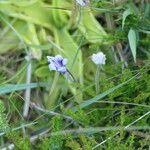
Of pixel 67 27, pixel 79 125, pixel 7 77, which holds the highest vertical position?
pixel 67 27

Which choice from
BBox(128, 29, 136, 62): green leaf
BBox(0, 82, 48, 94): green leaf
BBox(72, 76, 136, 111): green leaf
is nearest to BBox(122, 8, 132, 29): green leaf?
BBox(128, 29, 136, 62): green leaf

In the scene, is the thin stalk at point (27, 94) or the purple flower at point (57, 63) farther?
the thin stalk at point (27, 94)

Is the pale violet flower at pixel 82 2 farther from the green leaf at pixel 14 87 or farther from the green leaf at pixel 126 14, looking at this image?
the green leaf at pixel 14 87

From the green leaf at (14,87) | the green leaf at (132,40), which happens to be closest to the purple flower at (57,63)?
the green leaf at (14,87)

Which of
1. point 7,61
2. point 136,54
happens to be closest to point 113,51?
point 136,54

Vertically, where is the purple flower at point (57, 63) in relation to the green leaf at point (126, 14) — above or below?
below

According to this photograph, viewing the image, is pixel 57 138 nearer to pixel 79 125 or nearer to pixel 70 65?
pixel 79 125

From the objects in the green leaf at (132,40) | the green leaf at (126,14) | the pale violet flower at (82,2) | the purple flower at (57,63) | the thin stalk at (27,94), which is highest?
the pale violet flower at (82,2)

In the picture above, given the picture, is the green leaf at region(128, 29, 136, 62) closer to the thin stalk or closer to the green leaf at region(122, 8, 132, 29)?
the green leaf at region(122, 8, 132, 29)

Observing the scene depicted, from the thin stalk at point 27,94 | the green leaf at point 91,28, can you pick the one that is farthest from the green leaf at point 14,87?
the green leaf at point 91,28

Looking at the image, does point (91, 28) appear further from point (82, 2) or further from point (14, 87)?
point (14, 87)

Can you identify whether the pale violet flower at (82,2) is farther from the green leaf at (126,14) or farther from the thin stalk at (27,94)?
the thin stalk at (27,94)
